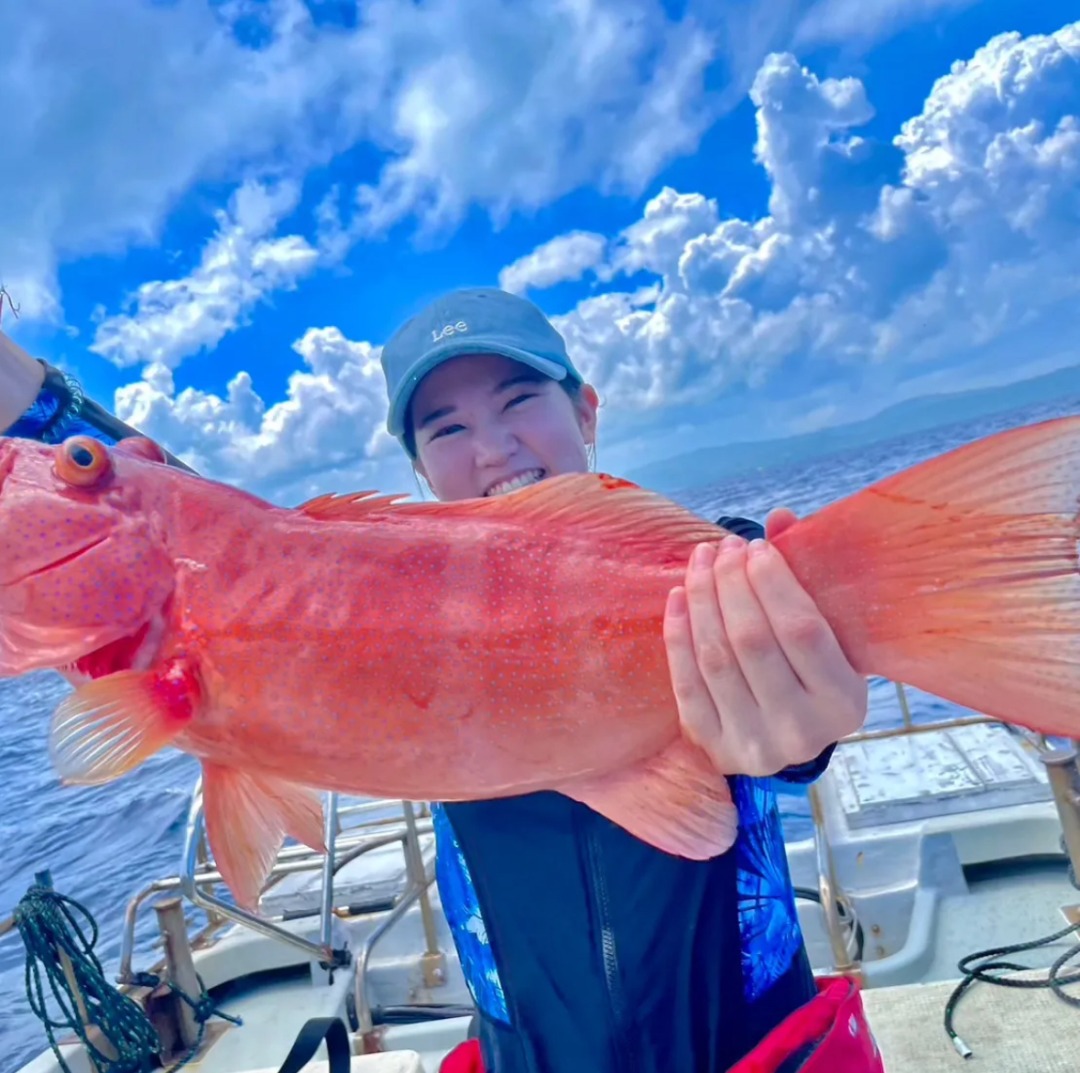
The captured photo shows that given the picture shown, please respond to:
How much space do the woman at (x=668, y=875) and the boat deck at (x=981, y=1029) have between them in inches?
54.7

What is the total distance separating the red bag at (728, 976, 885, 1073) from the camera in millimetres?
1943

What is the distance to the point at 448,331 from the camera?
2.64 meters

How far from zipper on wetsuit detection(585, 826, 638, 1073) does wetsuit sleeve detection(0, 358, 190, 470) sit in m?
1.53

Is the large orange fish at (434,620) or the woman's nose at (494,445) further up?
the woman's nose at (494,445)

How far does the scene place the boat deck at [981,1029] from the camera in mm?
3166

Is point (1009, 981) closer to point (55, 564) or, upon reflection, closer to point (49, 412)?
point (55, 564)

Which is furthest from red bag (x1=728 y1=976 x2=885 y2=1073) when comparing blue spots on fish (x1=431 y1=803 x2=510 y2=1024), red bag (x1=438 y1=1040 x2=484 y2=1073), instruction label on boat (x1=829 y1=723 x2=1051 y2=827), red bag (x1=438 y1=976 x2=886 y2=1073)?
instruction label on boat (x1=829 y1=723 x2=1051 y2=827)

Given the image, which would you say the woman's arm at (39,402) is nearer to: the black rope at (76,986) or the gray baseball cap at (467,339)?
the gray baseball cap at (467,339)

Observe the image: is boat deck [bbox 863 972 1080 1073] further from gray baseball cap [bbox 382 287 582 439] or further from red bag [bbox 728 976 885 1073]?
gray baseball cap [bbox 382 287 582 439]

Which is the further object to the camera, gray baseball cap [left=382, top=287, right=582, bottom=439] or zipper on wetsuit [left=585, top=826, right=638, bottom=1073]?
gray baseball cap [left=382, top=287, right=582, bottom=439]

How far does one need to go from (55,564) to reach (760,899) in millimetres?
1846

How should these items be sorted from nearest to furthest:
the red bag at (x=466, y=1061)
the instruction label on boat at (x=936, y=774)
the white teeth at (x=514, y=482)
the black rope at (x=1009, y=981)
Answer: the red bag at (x=466, y=1061) → the white teeth at (x=514, y=482) → the black rope at (x=1009, y=981) → the instruction label on boat at (x=936, y=774)

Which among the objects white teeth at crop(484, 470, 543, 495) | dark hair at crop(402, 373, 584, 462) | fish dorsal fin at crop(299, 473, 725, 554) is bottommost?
fish dorsal fin at crop(299, 473, 725, 554)

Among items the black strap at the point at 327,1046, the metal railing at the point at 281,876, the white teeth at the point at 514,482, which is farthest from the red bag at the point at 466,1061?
the white teeth at the point at 514,482
